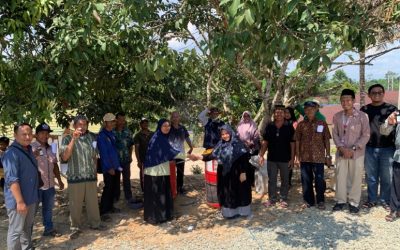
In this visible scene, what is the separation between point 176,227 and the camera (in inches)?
233

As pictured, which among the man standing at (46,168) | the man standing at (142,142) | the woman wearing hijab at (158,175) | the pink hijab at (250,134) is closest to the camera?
the man standing at (46,168)

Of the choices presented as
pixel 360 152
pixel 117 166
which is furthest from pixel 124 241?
pixel 360 152

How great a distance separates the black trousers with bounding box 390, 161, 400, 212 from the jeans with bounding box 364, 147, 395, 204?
0.26 m

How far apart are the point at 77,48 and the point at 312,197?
12.5 ft

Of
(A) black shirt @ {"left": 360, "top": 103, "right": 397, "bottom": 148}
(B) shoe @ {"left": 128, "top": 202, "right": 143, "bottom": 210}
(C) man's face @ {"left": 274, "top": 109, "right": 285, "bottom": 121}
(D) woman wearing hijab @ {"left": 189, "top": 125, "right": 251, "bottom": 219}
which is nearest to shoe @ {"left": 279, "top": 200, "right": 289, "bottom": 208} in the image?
(D) woman wearing hijab @ {"left": 189, "top": 125, "right": 251, "bottom": 219}

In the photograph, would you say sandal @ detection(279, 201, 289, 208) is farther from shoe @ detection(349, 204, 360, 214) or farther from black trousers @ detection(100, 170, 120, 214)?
black trousers @ detection(100, 170, 120, 214)

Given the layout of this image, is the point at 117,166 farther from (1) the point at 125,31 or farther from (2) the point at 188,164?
(2) the point at 188,164

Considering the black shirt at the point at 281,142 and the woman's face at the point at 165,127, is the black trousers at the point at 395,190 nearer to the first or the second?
the black shirt at the point at 281,142

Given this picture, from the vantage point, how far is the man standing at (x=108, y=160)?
5992 mm

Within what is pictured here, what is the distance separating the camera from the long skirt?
236 inches

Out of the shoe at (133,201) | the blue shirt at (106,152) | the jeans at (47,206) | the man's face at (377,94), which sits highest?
the man's face at (377,94)

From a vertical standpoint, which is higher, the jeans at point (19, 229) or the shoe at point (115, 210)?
the jeans at point (19, 229)

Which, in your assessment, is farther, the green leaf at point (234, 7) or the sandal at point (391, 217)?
the sandal at point (391, 217)

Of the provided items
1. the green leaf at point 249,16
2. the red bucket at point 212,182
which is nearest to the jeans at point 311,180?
the red bucket at point 212,182
